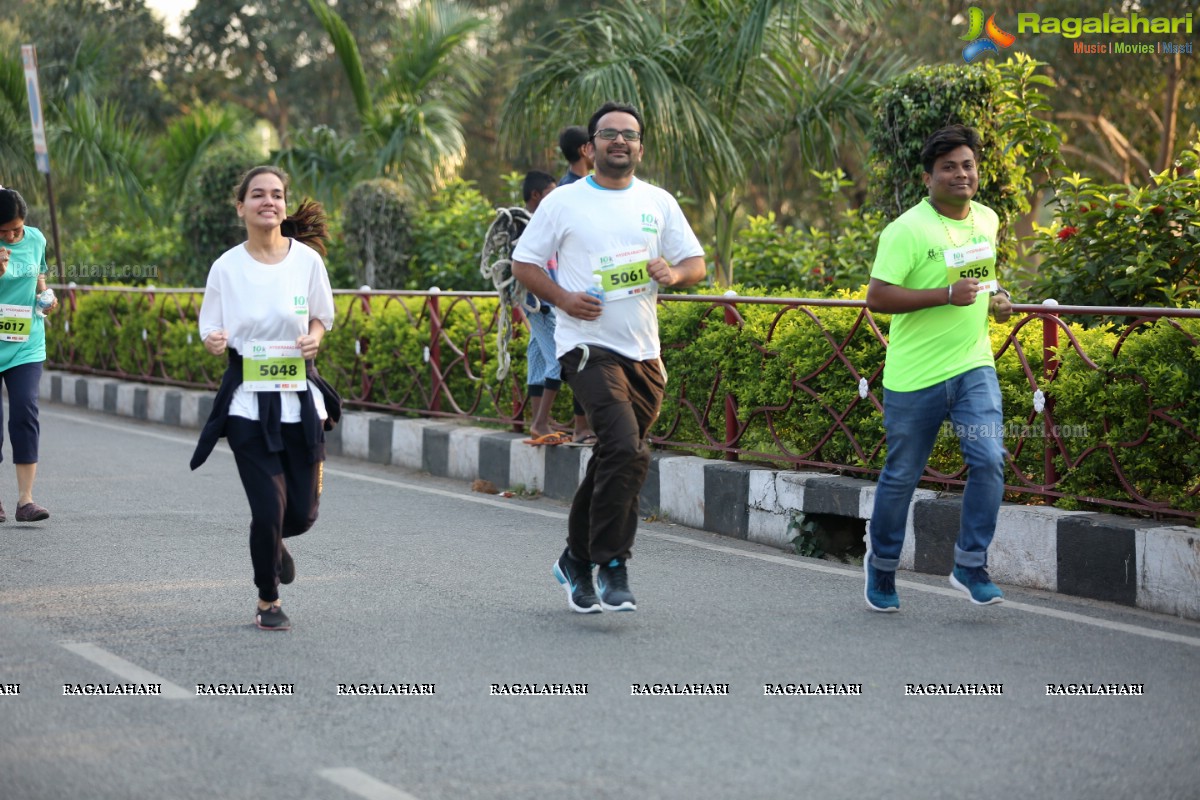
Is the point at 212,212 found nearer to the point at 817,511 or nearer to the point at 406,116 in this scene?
the point at 406,116

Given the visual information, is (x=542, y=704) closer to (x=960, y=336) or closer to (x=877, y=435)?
(x=960, y=336)

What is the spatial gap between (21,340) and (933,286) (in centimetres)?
502

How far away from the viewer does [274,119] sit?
36.2m

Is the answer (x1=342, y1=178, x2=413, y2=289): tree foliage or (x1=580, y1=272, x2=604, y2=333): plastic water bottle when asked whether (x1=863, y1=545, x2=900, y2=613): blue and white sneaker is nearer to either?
(x1=580, y1=272, x2=604, y2=333): plastic water bottle

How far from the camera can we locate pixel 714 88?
1395 cm

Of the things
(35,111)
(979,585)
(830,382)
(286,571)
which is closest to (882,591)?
(979,585)

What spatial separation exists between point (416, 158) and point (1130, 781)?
52.0 ft

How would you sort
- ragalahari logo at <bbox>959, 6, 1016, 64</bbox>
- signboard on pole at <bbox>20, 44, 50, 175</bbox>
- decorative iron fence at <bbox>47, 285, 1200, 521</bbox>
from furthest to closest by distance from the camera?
ragalahari logo at <bbox>959, 6, 1016, 64</bbox> → signboard on pole at <bbox>20, 44, 50, 175</bbox> → decorative iron fence at <bbox>47, 285, 1200, 521</bbox>

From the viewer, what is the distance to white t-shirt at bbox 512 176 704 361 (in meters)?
5.79

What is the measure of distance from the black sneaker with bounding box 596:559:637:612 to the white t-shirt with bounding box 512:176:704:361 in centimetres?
80

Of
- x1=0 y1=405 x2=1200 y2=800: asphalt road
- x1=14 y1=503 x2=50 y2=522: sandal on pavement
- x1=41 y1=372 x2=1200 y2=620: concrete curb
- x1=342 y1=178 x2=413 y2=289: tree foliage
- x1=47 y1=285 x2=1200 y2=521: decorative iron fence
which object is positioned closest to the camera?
x1=0 y1=405 x2=1200 y2=800: asphalt road

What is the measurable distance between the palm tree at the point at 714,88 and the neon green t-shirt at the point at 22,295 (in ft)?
19.7

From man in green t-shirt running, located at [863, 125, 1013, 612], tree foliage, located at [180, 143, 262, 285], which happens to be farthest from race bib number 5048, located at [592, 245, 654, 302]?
tree foliage, located at [180, 143, 262, 285]

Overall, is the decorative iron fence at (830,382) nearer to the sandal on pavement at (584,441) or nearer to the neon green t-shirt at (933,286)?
the sandal on pavement at (584,441)
